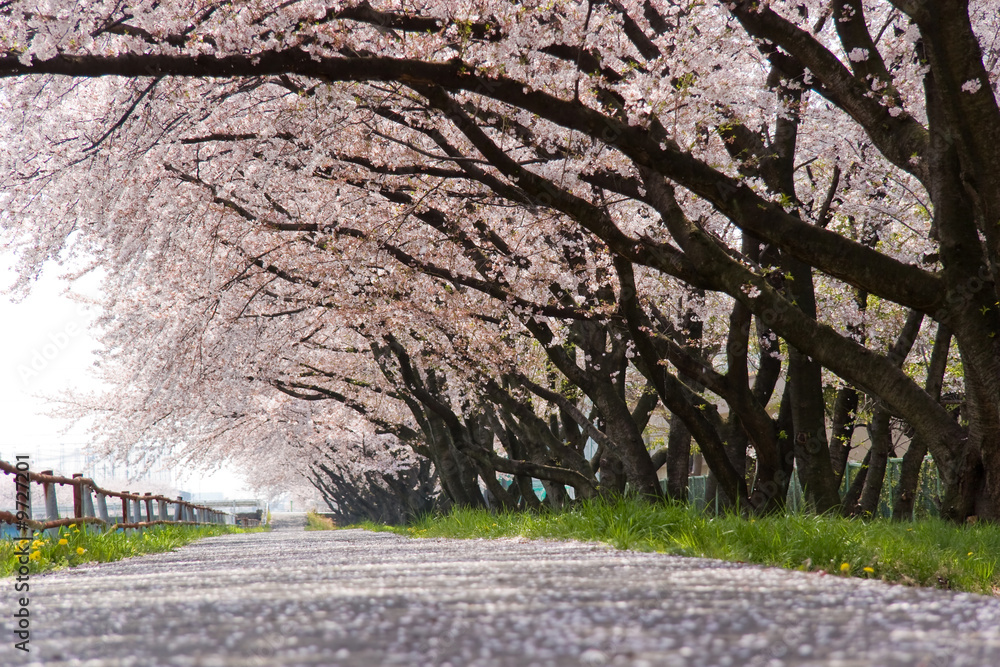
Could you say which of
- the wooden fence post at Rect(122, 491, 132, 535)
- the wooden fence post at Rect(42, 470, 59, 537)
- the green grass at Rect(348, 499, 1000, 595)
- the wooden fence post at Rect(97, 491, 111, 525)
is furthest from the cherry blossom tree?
the wooden fence post at Rect(42, 470, 59, 537)

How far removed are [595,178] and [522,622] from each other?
6.38 m

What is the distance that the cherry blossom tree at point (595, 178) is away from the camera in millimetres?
6684

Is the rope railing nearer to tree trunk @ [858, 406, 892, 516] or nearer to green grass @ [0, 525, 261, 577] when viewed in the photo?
green grass @ [0, 525, 261, 577]

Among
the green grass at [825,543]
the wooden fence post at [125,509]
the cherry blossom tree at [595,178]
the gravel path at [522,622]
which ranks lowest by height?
the green grass at [825,543]

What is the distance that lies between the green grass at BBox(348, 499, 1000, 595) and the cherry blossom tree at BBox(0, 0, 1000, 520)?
4.77ft

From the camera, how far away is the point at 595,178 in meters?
8.59

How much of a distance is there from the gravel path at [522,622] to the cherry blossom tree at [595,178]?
3441 millimetres

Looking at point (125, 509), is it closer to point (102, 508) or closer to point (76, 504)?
point (102, 508)

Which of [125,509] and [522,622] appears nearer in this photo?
[522,622]

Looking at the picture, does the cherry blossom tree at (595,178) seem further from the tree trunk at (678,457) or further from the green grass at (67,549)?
the green grass at (67,549)

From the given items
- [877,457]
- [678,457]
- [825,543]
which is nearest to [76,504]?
[678,457]

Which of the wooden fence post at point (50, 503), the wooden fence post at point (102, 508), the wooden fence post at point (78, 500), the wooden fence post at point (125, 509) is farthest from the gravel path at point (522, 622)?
the wooden fence post at point (125, 509)

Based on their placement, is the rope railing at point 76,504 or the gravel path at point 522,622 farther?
the rope railing at point 76,504

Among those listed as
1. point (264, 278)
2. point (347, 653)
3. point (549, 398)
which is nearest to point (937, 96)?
point (347, 653)
